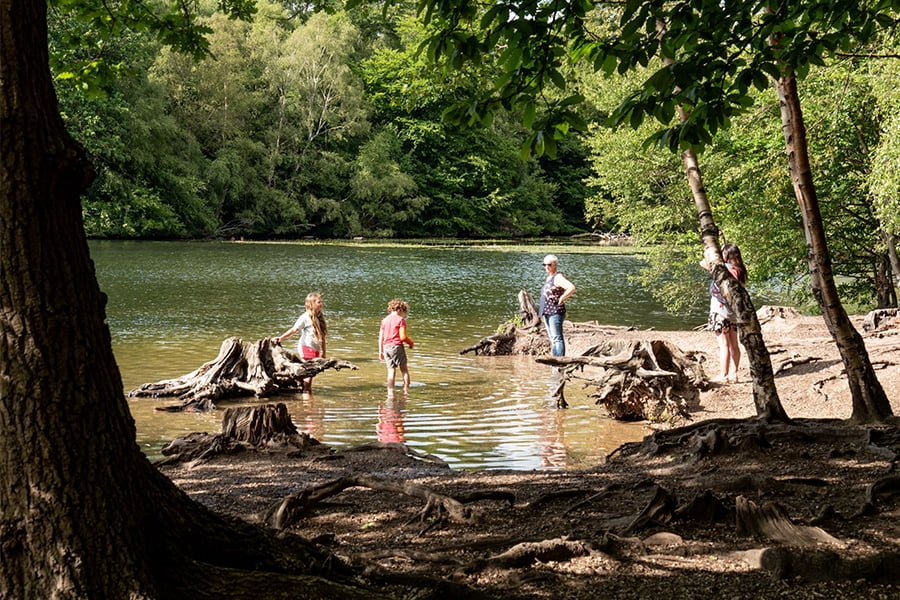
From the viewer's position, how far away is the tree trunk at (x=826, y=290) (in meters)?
9.20

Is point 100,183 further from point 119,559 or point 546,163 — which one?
point 119,559

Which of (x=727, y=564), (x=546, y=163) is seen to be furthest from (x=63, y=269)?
(x=546, y=163)

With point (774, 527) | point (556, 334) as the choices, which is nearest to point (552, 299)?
point (556, 334)

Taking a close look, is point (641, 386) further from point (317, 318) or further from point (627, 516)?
point (627, 516)

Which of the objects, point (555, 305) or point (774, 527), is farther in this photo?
point (555, 305)

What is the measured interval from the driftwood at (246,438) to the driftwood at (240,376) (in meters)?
4.04

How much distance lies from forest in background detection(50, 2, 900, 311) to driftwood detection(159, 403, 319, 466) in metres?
3.76

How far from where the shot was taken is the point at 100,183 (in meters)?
61.7

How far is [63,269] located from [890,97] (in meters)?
17.0

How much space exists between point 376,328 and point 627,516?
19.7 metres

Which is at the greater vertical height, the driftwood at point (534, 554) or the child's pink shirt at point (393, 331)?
the child's pink shirt at point (393, 331)

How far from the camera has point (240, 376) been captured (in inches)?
617

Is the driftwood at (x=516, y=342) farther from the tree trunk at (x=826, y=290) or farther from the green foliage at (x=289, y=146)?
the green foliage at (x=289, y=146)

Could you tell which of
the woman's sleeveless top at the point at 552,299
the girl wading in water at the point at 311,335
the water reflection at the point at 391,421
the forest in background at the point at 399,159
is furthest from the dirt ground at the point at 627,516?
the woman's sleeveless top at the point at 552,299
